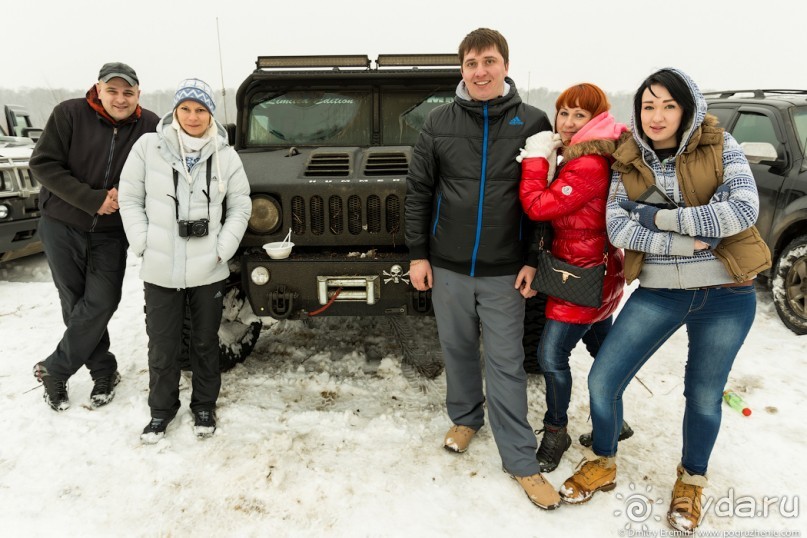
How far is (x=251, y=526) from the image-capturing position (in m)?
2.41

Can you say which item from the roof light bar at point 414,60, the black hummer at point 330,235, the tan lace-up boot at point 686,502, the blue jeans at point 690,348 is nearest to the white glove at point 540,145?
the blue jeans at point 690,348

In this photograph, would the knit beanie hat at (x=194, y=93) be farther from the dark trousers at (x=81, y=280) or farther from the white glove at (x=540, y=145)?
the white glove at (x=540, y=145)

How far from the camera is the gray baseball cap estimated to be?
2.98m

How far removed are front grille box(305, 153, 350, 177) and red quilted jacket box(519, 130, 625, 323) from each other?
1374 mm

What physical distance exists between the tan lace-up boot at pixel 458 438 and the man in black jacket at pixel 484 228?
0.28m

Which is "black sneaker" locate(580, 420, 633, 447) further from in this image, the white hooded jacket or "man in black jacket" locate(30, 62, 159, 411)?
"man in black jacket" locate(30, 62, 159, 411)

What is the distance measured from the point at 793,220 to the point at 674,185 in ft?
11.9

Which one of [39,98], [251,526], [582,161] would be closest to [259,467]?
[251,526]

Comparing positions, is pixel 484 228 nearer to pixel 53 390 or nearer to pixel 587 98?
pixel 587 98

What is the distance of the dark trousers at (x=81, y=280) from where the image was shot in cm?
318

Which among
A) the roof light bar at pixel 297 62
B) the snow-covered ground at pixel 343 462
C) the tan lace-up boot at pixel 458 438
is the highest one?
the roof light bar at pixel 297 62

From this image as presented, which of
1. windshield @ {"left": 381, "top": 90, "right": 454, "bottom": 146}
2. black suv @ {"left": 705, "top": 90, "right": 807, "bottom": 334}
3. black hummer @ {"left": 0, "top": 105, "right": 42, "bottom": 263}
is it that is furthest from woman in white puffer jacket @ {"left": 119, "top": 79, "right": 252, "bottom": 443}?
black suv @ {"left": 705, "top": 90, "right": 807, "bottom": 334}

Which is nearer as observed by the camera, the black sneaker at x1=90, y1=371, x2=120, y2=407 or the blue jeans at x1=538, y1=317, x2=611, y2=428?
the blue jeans at x1=538, y1=317, x2=611, y2=428

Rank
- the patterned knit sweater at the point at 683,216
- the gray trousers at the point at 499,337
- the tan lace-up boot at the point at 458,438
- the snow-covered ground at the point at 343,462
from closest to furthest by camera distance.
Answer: the patterned knit sweater at the point at 683,216 < the snow-covered ground at the point at 343,462 < the gray trousers at the point at 499,337 < the tan lace-up boot at the point at 458,438
